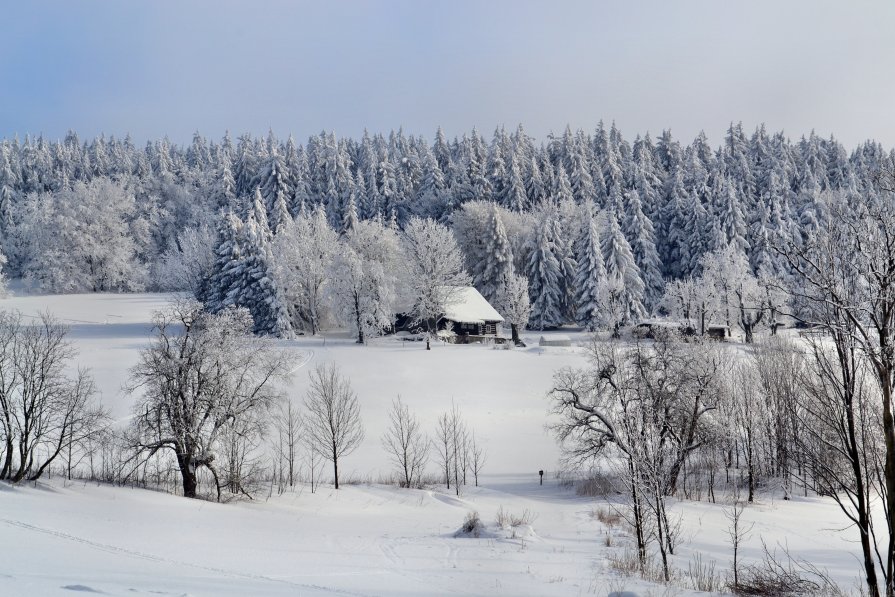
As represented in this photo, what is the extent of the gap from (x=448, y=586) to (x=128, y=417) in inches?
978

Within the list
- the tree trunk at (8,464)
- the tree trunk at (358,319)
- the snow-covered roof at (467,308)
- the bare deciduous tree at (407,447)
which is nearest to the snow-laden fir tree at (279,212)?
the tree trunk at (358,319)

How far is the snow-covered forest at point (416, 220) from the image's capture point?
194 feet

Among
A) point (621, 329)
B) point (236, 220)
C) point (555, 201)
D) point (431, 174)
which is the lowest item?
point (621, 329)

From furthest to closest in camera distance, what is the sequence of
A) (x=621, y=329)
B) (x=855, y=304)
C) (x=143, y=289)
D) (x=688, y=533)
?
(x=143, y=289)
(x=621, y=329)
(x=688, y=533)
(x=855, y=304)

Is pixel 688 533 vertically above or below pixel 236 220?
below

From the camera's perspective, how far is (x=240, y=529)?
16328 millimetres

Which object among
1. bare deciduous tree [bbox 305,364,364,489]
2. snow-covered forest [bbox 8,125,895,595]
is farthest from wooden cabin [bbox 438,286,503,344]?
bare deciduous tree [bbox 305,364,364,489]

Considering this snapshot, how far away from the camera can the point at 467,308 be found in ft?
197

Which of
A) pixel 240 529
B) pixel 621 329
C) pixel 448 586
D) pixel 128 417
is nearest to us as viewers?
pixel 448 586

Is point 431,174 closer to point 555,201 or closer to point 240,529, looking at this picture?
point 555,201

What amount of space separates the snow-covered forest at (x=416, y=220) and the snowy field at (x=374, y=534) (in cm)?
2119

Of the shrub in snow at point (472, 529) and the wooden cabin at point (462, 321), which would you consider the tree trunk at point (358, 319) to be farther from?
the shrub in snow at point (472, 529)

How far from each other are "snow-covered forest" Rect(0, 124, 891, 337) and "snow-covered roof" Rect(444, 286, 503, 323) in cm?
177

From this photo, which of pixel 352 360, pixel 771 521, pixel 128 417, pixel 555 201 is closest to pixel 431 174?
pixel 555 201
